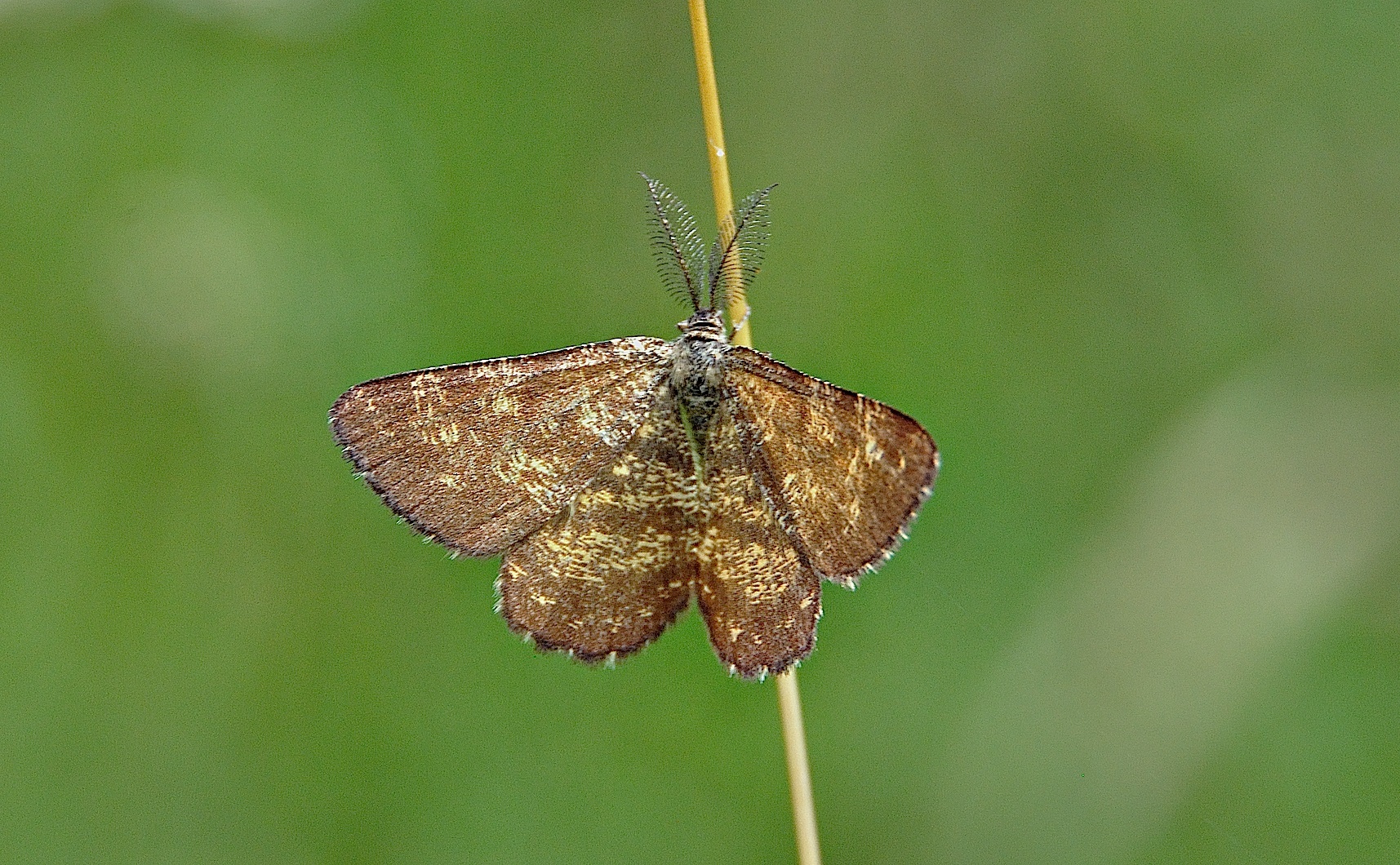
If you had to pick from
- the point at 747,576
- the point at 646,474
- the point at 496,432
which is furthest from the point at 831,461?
the point at 496,432

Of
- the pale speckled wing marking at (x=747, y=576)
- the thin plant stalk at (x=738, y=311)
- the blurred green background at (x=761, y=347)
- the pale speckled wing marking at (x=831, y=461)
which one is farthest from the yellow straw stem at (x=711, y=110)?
the blurred green background at (x=761, y=347)

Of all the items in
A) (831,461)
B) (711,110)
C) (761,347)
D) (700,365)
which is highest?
(711,110)

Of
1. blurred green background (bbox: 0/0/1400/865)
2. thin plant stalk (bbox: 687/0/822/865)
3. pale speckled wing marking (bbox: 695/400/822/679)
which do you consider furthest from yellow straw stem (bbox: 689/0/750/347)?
blurred green background (bbox: 0/0/1400/865)

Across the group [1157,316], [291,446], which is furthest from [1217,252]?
[291,446]

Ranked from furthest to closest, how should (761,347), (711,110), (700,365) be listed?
(761,347), (700,365), (711,110)

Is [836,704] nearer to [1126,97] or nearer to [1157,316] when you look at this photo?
[1157,316]

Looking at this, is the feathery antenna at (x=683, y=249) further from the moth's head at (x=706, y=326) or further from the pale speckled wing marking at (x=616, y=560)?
the pale speckled wing marking at (x=616, y=560)

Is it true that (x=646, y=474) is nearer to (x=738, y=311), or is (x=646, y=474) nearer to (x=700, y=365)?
(x=700, y=365)
